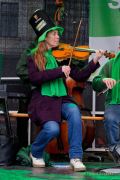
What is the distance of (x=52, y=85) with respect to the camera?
4695 mm

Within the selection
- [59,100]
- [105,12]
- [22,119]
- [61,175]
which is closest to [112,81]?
[59,100]

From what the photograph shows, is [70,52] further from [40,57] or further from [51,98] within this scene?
[51,98]

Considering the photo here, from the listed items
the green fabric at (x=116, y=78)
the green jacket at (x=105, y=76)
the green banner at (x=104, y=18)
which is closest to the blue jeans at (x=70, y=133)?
the green jacket at (x=105, y=76)

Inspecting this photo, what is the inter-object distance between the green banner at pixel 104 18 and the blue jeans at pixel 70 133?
1.76 m

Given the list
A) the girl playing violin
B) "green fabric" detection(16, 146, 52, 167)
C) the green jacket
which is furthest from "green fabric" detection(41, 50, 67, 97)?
"green fabric" detection(16, 146, 52, 167)

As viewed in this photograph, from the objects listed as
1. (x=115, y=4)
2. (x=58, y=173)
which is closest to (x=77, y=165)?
(x=58, y=173)

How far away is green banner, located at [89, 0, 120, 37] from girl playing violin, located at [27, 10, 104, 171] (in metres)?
1.34

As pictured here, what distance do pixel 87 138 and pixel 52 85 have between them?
3.16 feet

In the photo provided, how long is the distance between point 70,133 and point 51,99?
366 mm

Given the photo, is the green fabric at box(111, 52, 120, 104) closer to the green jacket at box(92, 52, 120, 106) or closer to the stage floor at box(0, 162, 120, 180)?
the green jacket at box(92, 52, 120, 106)

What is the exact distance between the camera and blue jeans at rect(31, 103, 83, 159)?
4473 mm

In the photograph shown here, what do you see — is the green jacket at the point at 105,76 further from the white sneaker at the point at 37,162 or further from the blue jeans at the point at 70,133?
the white sneaker at the point at 37,162

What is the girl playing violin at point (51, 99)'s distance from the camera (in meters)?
4.50

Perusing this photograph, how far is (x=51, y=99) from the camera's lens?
4.67 meters
